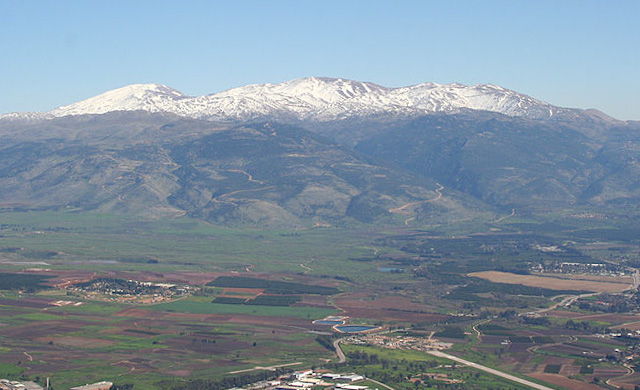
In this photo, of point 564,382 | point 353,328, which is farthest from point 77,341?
point 564,382

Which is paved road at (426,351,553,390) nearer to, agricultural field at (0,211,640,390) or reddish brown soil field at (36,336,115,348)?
agricultural field at (0,211,640,390)

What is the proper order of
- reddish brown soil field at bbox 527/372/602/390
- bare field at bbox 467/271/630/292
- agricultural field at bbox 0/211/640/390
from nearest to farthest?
reddish brown soil field at bbox 527/372/602/390, agricultural field at bbox 0/211/640/390, bare field at bbox 467/271/630/292


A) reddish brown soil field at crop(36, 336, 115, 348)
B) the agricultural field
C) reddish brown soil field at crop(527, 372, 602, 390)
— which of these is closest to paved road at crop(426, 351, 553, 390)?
the agricultural field

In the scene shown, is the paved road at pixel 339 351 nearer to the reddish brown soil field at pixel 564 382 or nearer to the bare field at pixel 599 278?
the reddish brown soil field at pixel 564 382

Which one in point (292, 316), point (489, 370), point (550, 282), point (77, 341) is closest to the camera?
point (489, 370)

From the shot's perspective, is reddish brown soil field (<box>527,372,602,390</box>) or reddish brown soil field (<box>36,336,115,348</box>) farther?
reddish brown soil field (<box>36,336,115,348</box>)

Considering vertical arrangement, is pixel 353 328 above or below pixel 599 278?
above

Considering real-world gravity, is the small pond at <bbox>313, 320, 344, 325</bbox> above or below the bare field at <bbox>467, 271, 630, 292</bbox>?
above

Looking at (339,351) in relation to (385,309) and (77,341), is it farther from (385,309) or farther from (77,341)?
(385,309)
